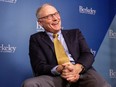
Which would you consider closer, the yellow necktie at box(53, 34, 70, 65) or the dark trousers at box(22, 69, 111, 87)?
the dark trousers at box(22, 69, 111, 87)

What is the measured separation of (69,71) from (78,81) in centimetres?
13

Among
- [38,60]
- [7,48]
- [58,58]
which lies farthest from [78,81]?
[7,48]

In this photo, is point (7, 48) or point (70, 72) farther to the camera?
point (7, 48)

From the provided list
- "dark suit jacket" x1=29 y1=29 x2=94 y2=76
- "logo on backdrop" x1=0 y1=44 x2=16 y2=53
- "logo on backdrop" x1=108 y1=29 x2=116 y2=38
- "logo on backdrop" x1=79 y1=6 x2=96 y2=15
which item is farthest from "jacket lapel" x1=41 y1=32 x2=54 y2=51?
"logo on backdrop" x1=108 y1=29 x2=116 y2=38

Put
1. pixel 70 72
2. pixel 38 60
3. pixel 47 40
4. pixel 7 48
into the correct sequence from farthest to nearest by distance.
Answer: pixel 7 48, pixel 47 40, pixel 38 60, pixel 70 72

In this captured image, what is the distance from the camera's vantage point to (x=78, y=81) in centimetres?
183

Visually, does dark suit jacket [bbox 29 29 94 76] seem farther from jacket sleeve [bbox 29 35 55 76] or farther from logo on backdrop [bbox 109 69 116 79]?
logo on backdrop [bbox 109 69 116 79]

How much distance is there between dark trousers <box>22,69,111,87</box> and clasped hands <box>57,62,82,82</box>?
0.19ft

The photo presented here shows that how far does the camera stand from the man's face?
2.03m

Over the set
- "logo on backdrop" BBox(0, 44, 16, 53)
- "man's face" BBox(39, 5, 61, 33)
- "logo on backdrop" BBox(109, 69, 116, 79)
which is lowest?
"logo on backdrop" BBox(109, 69, 116, 79)

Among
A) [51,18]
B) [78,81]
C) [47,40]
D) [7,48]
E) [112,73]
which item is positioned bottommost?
[112,73]

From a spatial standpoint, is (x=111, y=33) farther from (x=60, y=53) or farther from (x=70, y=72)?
(x=70, y=72)

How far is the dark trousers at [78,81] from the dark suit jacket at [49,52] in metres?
0.06

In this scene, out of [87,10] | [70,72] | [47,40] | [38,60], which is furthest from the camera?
[87,10]
